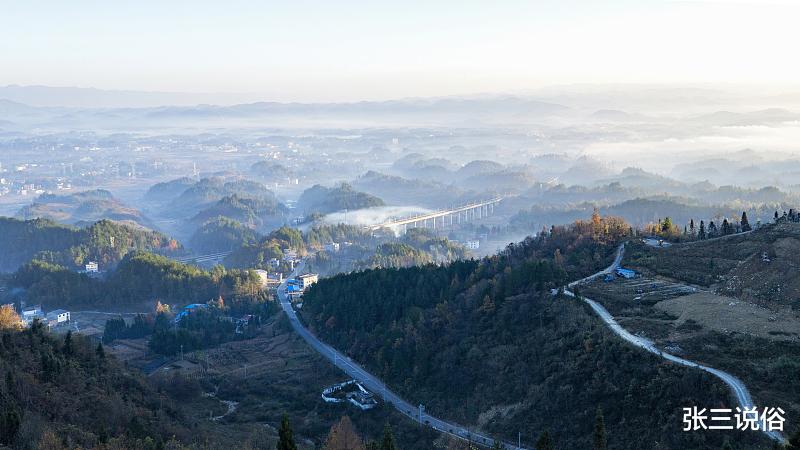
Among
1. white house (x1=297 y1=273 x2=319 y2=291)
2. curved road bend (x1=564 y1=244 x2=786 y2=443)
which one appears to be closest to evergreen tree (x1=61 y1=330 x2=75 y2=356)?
curved road bend (x1=564 y1=244 x2=786 y2=443)

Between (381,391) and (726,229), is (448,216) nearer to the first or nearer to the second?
(726,229)

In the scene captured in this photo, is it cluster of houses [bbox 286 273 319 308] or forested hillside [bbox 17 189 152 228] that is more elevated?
cluster of houses [bbox 286 273 319 308]

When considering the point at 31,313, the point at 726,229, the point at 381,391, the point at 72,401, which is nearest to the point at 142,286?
the point at 31,313

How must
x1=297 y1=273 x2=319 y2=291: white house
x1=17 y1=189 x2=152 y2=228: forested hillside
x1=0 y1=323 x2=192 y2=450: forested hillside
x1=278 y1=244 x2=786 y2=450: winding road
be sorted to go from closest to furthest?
x1=0 y1=323 x2=192 y2=450: forested hillside → x1=278 y1=244 x2=786 y2=450: winding road → x1=297 y1=273 x2=319 y2=291: white house → x1=17 y1=189 x2=152 y2=228: forested hillside

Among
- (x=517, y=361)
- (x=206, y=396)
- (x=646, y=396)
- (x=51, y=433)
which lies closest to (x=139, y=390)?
(x=206, y=396)

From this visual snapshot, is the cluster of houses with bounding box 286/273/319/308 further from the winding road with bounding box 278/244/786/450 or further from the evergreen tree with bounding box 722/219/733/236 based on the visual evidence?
the evergreen tree with bounding box 722/219/733/236

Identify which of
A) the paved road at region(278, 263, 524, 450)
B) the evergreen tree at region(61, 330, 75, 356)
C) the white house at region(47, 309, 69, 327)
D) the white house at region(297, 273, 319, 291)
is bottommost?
the white house at region(47, 309, 69, 327)
